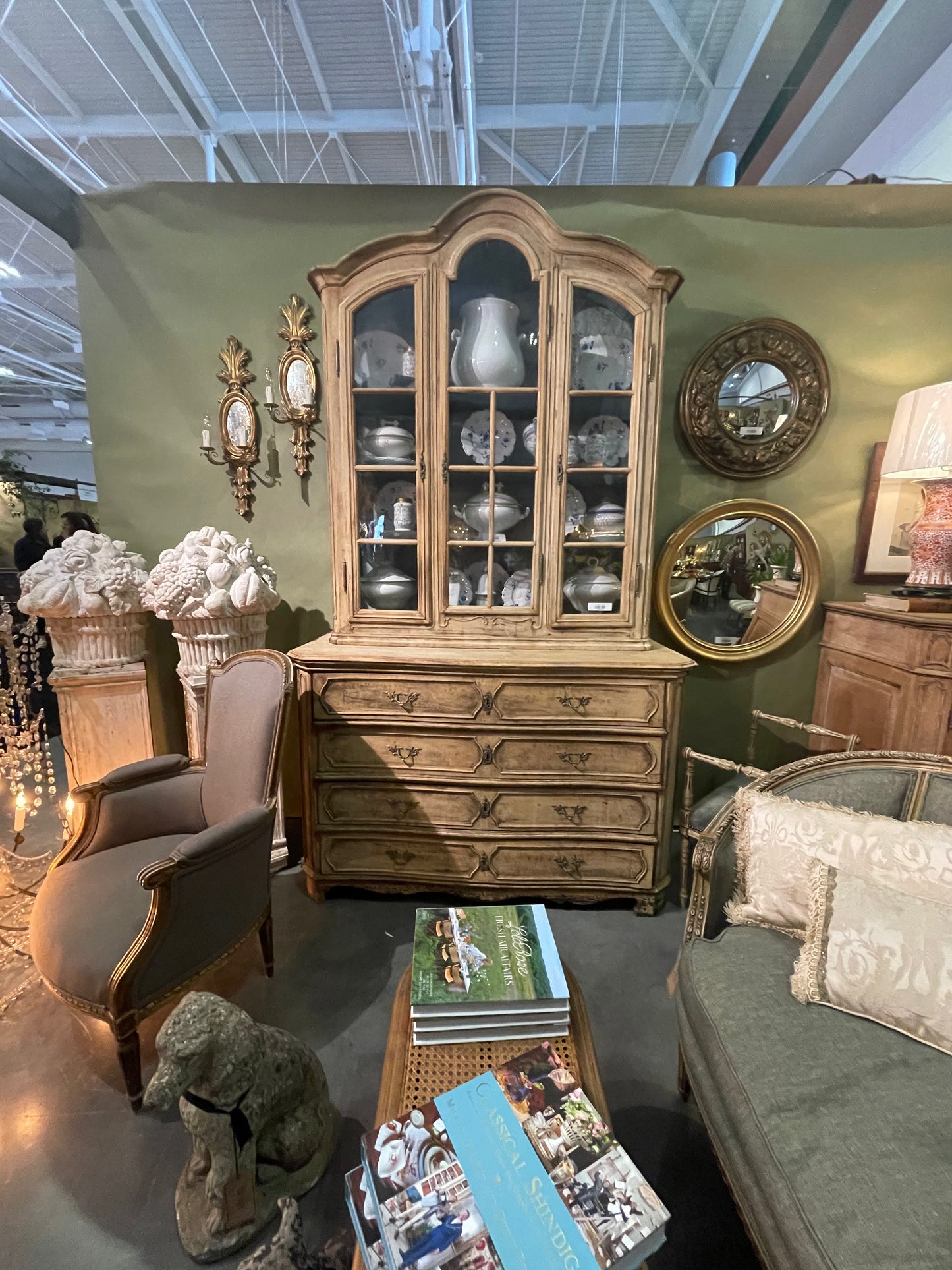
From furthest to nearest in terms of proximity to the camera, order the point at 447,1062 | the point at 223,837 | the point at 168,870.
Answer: the point at 223,837 → the point at 168,870 → the point at 447,1062

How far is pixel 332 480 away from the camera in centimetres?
194

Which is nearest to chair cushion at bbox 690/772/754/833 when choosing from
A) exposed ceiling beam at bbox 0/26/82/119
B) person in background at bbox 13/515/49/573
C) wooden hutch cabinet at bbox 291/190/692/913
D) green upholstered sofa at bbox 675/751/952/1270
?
wooden hutch cabinet at bbox 291/190/692/913

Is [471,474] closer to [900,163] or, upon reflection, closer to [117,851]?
[117,851]

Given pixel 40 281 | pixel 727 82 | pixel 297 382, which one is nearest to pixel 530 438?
pixel 297 382

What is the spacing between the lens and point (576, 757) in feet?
6.16

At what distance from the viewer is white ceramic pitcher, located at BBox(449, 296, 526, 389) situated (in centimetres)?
186

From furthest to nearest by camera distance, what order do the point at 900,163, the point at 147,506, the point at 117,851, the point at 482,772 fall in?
1. the point at 147,506
2. the point at 900,163
3. the point at 482,772
4. the point at 117,851

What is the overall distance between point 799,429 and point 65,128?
3455 mm

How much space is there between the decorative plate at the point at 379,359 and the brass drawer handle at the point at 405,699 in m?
1.15

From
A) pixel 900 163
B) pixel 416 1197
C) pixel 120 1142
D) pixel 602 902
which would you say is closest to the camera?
pixel 416 1197

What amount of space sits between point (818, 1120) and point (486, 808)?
3.90 ft

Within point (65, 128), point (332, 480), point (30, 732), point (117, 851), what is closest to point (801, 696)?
point (332, 480)

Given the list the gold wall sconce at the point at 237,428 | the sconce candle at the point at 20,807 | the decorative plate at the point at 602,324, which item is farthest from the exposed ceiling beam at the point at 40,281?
the decorative plate at the point at 602,324

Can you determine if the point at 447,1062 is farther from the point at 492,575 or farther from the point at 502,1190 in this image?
the point at 492,575
